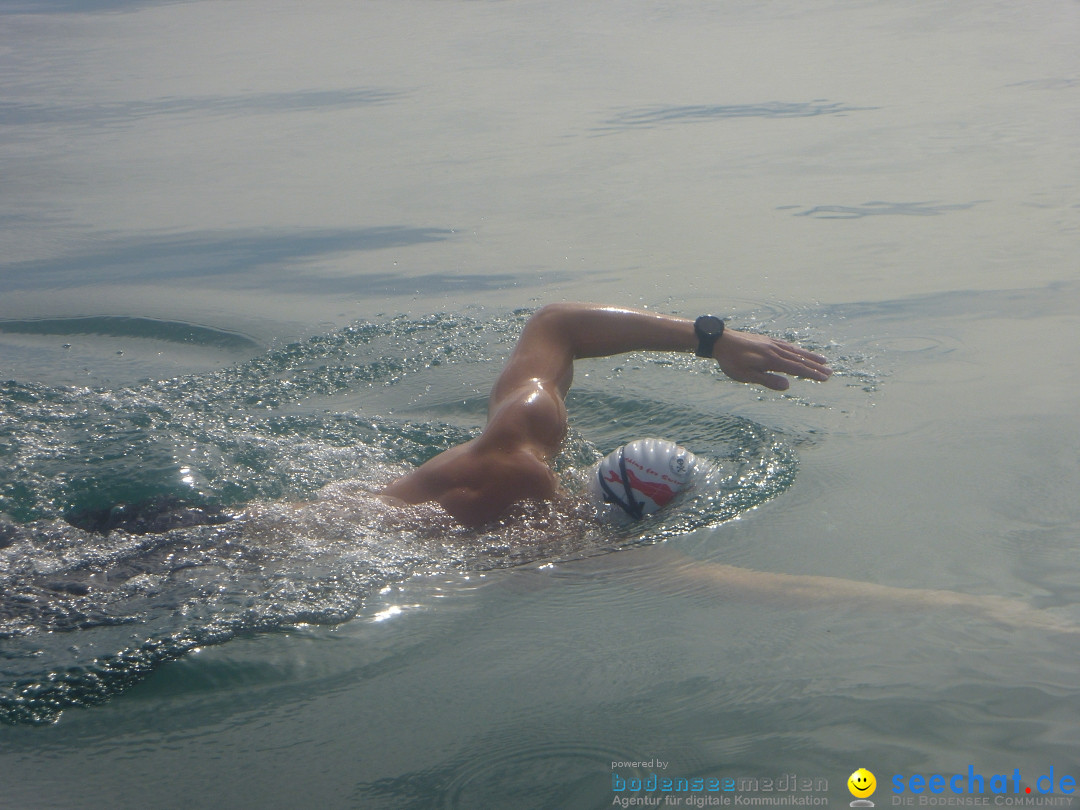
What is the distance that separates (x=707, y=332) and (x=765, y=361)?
30 centimetres

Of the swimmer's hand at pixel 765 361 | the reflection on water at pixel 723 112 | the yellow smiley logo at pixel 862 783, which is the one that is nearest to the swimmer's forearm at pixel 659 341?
the swimmer's hand at pixel 765 361

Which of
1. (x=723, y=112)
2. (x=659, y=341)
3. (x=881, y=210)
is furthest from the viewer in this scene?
(x=723, y=112)

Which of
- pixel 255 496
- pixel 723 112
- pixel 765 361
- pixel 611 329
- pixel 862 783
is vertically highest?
pixel 723 112

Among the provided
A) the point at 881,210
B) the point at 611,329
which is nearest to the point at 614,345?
the point at 611,329

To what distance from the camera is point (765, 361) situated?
4797 mm

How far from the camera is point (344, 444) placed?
20.0 ft

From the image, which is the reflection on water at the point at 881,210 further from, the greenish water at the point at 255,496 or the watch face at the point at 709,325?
the watch face at the point at 709,325

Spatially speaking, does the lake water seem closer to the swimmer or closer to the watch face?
the swimmer

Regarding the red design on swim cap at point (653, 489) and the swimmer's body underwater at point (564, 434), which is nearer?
the swimmer's body underwater at point (564, 434)

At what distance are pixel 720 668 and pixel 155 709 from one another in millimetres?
1915

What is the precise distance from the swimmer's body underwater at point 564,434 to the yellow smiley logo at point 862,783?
99 centimetres

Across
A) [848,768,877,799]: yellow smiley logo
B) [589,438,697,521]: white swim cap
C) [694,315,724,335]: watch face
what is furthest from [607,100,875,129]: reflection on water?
[848,768,877,799]: yellow smiley logo

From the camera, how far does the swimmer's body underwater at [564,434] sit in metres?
4.07

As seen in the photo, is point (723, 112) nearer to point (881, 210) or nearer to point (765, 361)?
point (881, 210)
